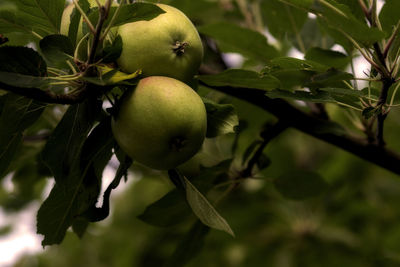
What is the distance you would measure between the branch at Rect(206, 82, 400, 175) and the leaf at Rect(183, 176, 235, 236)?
1.31ft

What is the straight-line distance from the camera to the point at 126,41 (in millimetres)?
978

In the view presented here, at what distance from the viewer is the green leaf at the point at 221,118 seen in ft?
3.62

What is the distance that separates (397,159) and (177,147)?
687 millimetres

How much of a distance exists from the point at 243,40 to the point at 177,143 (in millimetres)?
666

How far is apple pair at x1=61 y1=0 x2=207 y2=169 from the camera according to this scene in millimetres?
919

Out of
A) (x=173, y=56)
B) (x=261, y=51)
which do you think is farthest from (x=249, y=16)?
(x=173, y=56)

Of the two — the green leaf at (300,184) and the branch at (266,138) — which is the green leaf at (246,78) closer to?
the branch at (266,138)

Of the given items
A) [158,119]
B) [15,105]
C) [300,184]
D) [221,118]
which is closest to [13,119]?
[15,105]

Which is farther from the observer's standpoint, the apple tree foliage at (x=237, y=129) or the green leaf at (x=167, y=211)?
the green leaf at (x=167, y=211)

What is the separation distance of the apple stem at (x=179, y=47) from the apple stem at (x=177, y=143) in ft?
0.54

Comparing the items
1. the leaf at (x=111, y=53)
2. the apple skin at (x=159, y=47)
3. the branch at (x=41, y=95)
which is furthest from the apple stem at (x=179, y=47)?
the branch at (x=41, y=95)

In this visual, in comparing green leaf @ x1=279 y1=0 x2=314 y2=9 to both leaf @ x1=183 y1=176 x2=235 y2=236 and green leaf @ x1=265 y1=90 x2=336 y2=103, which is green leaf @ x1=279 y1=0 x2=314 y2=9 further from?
leaf @ x1=183 y1=176 x2=235 y2=236

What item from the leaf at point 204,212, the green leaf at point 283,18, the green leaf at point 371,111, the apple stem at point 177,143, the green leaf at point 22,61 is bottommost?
the leaf at point 204,212

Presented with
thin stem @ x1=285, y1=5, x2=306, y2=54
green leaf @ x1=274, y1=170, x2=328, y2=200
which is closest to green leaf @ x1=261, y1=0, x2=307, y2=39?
thin stem @ x1=285, y1=5, x2=306, y2=54
